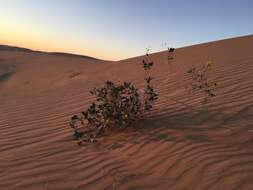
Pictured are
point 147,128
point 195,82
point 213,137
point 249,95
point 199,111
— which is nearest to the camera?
point 213,137

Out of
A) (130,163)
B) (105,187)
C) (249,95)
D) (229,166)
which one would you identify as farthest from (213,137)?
(249,95)

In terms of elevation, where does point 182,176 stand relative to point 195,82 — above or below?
below

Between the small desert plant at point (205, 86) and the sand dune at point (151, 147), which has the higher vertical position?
the small desert plant at point (205, 86)

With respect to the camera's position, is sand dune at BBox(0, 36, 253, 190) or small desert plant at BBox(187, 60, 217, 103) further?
small desert plant at BBox(187, 60, 217, 103)

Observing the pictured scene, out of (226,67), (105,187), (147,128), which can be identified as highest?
(226,67)

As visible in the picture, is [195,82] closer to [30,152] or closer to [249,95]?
[249,95]

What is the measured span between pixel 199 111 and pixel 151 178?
201cm

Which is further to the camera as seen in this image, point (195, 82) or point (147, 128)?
point (195, 82)

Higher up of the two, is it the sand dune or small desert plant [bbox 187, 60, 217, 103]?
small desert plant [bbox 187, 60, 217, 103]

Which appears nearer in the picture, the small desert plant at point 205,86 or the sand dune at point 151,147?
the sand dune at point 151,147

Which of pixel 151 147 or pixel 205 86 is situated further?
pixel 205 86

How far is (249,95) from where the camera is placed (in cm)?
620

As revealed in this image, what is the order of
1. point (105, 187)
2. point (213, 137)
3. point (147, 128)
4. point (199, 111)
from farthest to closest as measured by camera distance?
1. point (199, 111)
2. point (147, 128)
3. point (213, 137)
4. point (105, 187)

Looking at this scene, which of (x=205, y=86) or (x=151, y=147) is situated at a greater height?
(x=205, y=86)
